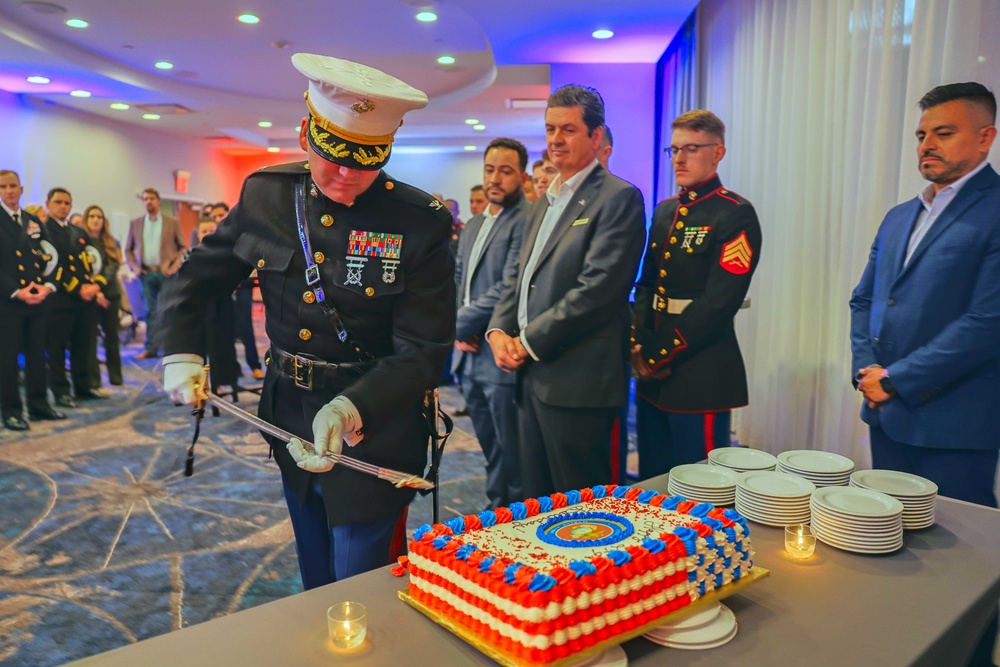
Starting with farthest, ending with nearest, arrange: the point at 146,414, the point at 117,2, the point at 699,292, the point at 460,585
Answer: the point at 117,2, the point at 146,414, the point at 699,292, the point at 460,585

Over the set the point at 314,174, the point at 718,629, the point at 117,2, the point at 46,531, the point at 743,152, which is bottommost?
the point at 46,531

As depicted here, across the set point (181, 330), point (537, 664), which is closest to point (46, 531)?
point (181, 330)

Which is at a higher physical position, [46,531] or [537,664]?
[537,664]

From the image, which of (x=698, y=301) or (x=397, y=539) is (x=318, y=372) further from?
(x=698, y=301)

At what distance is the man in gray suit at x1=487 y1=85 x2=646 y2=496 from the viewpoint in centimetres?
234

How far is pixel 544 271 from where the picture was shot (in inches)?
97.8

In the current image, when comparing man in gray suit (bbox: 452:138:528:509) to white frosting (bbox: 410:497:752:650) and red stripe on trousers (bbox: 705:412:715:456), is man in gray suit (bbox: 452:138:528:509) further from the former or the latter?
white frosting (bbox: 410:497:752:650)

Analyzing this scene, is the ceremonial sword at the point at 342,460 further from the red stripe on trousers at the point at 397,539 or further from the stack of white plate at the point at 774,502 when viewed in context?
the stack of white plate at the point at 774,502

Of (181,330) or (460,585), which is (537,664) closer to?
(460,585)

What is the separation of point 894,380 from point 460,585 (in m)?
1.56

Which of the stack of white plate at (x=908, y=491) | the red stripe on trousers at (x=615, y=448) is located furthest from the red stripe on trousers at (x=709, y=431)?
the stack of white plate at (x=908, y=491)

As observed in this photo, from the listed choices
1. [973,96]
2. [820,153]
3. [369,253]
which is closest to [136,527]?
[369,253]

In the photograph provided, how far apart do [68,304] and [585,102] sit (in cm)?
475

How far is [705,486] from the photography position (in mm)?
1532
